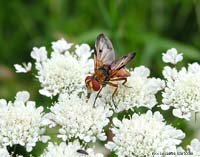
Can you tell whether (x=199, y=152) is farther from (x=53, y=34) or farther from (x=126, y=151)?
(x=53, y=34)

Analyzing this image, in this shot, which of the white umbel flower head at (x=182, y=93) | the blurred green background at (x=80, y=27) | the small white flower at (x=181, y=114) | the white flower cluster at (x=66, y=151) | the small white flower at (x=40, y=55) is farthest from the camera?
the blurred green background at (x=80, y=27)

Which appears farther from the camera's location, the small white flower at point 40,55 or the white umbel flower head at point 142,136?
the small white flower at point 40,55

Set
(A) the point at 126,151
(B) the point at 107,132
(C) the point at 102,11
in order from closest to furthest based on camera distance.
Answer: (A) the point at 126,151 < (B) the point at 107,132 < (C) the point at 102,11

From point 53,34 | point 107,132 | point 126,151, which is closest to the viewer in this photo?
point 126,151

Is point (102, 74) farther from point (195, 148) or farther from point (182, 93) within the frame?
point (195, 148)

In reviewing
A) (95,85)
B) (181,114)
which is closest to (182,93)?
(181,114)

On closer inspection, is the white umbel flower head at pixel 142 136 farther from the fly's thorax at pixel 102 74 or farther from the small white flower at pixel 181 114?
the fly's thorax at pixel 102 74

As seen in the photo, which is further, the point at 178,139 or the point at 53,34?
the point at 53,34

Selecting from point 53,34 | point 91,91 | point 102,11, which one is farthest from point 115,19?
point 91,91

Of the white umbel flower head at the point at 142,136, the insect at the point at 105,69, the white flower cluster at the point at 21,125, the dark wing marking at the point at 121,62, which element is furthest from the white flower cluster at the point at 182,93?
the white flower cluster at the point at 21,125
